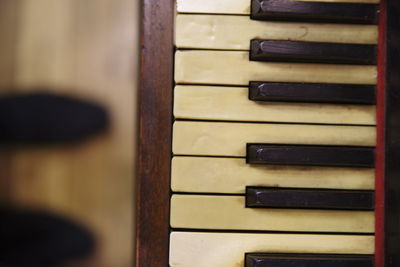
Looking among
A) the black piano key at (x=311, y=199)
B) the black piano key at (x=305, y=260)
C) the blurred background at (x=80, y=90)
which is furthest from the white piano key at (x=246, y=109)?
the blurred background at (x=80, y=90)

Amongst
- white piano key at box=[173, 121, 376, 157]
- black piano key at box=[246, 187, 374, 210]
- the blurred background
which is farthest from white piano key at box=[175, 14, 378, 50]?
the blurred background

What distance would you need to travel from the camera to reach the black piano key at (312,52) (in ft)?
2.88

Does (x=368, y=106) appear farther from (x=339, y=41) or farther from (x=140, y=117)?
(x=140, y=117)

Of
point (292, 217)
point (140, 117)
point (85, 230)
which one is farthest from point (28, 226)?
point (292, 217)

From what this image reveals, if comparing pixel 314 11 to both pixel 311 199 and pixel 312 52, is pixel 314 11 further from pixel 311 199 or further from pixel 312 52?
pixel 311 199

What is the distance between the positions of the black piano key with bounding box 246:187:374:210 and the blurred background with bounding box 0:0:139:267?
1.95 ft

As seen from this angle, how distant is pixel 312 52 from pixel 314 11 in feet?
0.22

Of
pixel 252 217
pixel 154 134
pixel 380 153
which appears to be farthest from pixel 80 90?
pixel 380 153

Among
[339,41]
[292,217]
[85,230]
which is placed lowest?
[85,230]

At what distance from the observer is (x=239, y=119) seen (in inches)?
35.0

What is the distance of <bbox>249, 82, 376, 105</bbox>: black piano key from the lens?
88 centimetres

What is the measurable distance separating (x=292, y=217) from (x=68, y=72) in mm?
761

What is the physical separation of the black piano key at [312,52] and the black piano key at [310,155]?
14cm

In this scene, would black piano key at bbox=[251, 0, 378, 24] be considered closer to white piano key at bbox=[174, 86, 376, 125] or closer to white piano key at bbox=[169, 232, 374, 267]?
white piano key at bbox=[174, 86, 376, 125]
